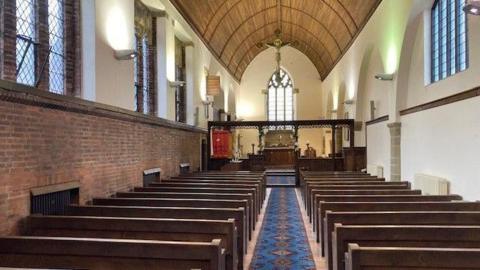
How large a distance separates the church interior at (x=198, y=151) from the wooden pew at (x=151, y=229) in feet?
0.04

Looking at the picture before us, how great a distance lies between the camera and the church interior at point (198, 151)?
3.46 metres

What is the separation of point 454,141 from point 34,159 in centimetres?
563

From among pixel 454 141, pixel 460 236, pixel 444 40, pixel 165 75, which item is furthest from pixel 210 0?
pixel 460 236

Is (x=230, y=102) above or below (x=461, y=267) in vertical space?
above

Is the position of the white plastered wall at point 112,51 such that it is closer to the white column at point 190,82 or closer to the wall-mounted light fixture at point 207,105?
the white column at point 190,82

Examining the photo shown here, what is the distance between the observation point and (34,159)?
4531mm

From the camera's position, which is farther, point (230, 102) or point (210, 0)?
point (230, 102)

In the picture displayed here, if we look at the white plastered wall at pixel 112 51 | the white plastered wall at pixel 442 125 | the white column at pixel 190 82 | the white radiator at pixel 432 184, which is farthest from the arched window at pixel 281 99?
the white plastered wall at pixel 112 51

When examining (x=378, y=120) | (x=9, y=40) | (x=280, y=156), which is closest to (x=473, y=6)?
(x=9, y=40)

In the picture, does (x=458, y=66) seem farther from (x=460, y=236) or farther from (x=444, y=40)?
(x=460, y=236)

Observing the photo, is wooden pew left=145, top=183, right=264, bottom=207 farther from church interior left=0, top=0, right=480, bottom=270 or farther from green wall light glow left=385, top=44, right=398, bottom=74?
green wall light glow left=385, top=44, right=398, bottom=74

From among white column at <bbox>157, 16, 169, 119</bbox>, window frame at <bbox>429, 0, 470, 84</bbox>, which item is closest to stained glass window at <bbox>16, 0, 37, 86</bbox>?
white column at <bbox>157, 16, 169, 119</bbox>

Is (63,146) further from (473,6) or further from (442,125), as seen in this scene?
(442,125)

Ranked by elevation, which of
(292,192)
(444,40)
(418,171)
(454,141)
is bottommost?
(292,192)
